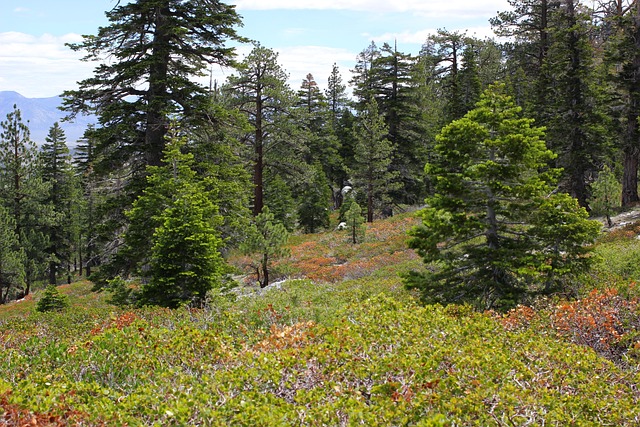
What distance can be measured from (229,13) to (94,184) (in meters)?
7.43

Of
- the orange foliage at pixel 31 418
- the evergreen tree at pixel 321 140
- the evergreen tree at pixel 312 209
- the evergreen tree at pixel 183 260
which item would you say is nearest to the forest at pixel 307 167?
the evergreen tree at pixel 183 260

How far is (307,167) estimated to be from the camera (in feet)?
97.1

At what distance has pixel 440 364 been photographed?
5117 mm

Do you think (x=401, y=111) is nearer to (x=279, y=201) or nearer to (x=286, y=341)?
(x=279, y=201)

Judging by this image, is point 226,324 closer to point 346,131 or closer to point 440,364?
point 440,364

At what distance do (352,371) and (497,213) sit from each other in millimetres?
6246

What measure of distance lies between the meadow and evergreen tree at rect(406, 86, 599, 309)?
924 mm

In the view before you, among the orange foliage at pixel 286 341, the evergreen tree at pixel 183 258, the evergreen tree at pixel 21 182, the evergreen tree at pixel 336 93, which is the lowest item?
the orange foliage at pixel 286 341

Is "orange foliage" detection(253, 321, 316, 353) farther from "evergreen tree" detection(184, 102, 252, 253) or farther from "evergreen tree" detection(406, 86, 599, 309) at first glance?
"evergreen tree" detection(184, 102, 252, 253)

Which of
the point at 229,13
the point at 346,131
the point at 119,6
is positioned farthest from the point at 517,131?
the point at 346,131

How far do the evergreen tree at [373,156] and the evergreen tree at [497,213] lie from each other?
67.7ft

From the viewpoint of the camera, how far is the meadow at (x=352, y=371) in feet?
13.4

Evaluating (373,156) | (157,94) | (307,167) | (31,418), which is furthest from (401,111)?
(31,418)

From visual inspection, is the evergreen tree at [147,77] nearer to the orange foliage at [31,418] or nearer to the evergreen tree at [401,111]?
the orange foliage at [31,418]
